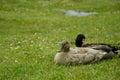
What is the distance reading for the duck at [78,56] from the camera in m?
12.8

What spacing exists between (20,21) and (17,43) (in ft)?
44.3

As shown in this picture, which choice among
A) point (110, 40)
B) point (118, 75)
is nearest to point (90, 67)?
point (118, 75)

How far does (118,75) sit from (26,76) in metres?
2.81

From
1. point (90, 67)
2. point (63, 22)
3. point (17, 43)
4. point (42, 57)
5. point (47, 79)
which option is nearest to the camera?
point (47, 79)

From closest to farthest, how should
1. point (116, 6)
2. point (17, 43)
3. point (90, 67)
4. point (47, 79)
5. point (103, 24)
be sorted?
point (47, 79) < point (90, 67) < point (17, 43) < point (103, 24) < point (116, 6)

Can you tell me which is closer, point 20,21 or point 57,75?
point 57,75

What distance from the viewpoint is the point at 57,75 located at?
11.4m

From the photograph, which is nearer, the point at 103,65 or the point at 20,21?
the point at 103,65

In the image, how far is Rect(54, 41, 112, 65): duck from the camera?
12758mm

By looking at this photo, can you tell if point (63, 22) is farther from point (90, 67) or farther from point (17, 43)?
point (90, 67)

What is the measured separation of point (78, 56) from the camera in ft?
41.9

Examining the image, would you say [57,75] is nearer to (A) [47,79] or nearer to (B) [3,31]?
(A) [47,79]

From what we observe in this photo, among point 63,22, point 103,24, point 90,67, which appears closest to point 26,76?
point 90,67

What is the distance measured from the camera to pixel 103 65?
1259cm
